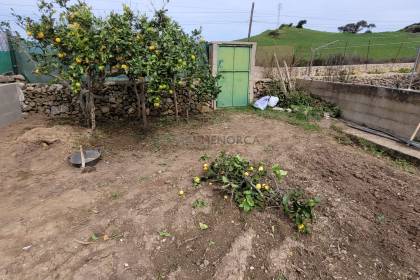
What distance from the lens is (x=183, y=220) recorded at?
8.95ft

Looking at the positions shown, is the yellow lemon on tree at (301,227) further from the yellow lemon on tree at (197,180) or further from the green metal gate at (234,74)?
the green metal gate at (234,74)

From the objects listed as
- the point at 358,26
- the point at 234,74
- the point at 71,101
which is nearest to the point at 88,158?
the point at 71,101

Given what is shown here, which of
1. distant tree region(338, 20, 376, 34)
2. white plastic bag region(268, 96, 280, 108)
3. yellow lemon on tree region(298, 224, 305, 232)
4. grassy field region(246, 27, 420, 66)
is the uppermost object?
distant tree region(338, 20, 376, 34)

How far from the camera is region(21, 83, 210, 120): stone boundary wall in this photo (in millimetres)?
5855

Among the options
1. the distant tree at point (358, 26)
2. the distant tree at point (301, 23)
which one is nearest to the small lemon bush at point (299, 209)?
the distant tree at point (301, 23)

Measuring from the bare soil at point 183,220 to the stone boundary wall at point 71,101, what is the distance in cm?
155

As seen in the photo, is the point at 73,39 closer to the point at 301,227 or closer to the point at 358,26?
the point at 301,227

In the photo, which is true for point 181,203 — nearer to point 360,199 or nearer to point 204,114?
point 360,199

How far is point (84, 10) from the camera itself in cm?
450

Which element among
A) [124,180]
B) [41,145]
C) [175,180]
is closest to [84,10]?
[41,145]

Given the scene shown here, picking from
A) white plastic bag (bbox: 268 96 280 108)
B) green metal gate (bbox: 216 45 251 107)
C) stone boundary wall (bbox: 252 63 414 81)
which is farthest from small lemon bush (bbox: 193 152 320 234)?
stone boundary wall (bbox: 252 63 414 81)

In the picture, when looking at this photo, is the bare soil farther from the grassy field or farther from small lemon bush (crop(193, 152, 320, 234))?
the grassy field

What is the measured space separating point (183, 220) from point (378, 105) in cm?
528

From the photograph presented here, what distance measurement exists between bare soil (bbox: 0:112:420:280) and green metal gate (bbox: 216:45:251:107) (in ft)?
11.1
